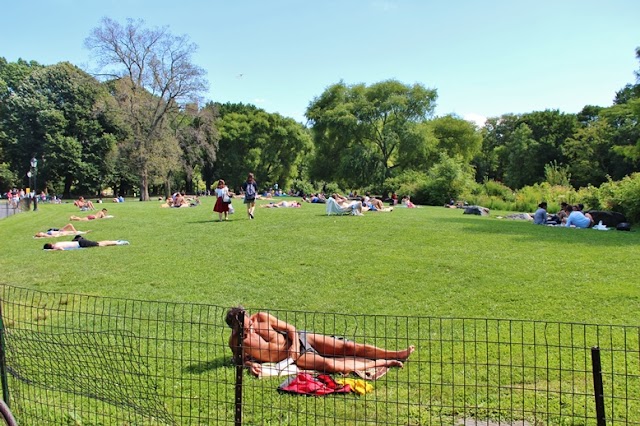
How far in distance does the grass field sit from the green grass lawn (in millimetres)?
57

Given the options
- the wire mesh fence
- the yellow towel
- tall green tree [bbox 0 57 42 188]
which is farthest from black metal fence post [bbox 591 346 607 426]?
tall green tree [bbox 0 57 42 188]

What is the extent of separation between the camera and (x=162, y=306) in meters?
9.60

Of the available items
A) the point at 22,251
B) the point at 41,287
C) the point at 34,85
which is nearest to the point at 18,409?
the point at 41,287

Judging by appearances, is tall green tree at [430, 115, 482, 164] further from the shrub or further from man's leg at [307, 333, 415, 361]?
man's leg at [307, 333, 415, 361]

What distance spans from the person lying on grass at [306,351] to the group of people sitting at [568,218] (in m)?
16.3

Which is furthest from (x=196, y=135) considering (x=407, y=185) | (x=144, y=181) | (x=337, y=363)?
(x=337, y=363)

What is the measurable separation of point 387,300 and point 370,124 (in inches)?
1858

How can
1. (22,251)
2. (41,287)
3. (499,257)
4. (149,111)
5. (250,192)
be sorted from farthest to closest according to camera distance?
(149,111) < (250,192) < (22,251) < (499,257) < (41,287)

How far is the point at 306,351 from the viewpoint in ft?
19.7

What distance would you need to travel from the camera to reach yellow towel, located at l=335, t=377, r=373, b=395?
5.40 metres

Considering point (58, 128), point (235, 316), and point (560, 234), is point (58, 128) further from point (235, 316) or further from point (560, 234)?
point (235, 316)

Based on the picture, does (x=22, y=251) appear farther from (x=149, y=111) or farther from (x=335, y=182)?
(x=335, y=182)

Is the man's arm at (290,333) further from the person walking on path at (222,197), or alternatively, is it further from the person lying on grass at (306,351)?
the person walking on path at (222,197)

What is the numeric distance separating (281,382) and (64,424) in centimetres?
215
